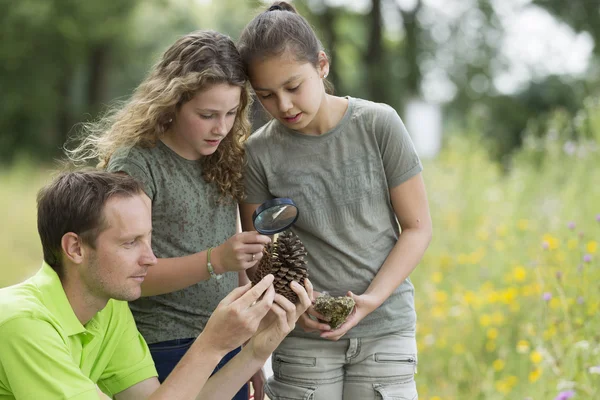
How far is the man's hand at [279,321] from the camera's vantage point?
83.8 inches

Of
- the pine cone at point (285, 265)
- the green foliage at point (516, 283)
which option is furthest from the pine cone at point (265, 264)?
the green foliage at point (516, 283)

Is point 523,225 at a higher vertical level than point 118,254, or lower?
lower

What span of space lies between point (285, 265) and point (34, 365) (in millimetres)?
740

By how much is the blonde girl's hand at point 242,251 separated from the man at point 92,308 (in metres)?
0.21

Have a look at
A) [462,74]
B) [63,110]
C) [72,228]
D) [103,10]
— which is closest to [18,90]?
[63,110]

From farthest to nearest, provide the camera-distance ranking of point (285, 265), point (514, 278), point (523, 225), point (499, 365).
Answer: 1. point (523, 225)
2. point (514, 278)
3. point (499, 365)
4. point (285, 265)

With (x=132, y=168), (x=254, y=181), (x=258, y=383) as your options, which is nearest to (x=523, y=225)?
(x=258, y=383)

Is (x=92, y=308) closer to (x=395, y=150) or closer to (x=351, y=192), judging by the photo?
(x=351, y=192)

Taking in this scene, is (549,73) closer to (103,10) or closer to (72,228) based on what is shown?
(103,10)

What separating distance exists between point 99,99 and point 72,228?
18.2 m

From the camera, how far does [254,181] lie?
8.54 feet

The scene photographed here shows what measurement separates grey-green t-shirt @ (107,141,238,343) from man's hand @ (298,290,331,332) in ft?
1.26

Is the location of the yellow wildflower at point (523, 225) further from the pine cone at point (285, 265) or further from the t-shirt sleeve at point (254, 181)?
the pine cone at point (285, 265)

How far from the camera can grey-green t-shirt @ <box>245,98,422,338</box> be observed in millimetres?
2500
